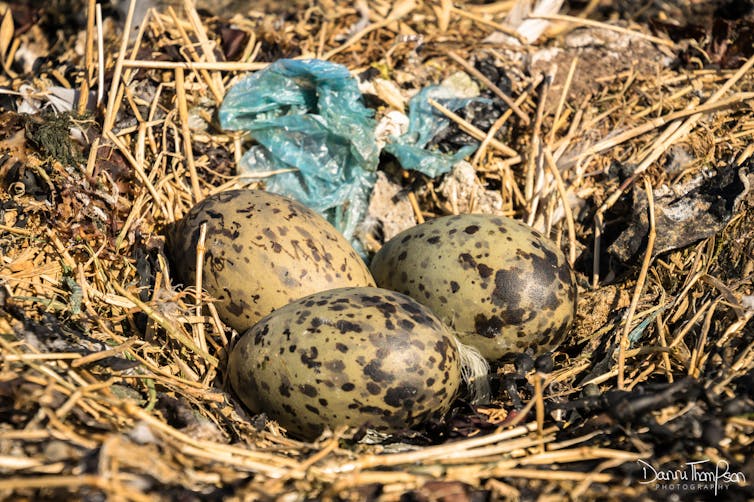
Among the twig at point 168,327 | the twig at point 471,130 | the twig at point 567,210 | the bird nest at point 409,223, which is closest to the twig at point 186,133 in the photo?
the bird nest at point 409,223

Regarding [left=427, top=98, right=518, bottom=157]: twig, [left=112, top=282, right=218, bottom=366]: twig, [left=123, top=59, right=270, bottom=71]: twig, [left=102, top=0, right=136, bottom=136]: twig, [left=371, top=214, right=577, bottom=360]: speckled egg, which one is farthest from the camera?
[left=427, top=98, right=518, bottom=157]: twig

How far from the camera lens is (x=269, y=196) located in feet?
9.89

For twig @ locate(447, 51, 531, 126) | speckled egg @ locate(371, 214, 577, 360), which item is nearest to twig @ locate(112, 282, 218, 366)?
speckled egg @ locate(371, 214, 577, 360)

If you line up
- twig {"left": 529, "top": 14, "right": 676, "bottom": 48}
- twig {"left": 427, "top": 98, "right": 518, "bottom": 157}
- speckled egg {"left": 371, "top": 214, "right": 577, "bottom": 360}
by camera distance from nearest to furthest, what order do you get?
speckled egg {"left": 371, "top": 214, "right": 577, "bottom": 360} → twig {"left": 427, "top": 98, "right": 518, "bottom": 157} → twig {"left": 529, "top": 14, "right": 676, "bottom": 48}

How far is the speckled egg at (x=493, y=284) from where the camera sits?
2.75 m

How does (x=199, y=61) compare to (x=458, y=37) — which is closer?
(x=199, y=61)

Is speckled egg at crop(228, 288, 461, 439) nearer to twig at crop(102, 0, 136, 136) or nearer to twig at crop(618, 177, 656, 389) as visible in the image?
twig at crop(618, 177, 656, 389)

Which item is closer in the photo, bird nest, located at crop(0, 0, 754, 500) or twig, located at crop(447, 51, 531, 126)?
bird nest, located at crop(0, 0, 754, 500)

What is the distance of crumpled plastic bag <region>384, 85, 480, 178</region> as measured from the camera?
3.54 m

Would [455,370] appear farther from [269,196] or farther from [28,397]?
[28,397]

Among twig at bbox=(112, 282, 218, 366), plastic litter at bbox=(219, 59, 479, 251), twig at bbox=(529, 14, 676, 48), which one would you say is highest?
twig at bbox=(529, 14, 676, 48)

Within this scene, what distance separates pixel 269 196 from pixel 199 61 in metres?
1.13

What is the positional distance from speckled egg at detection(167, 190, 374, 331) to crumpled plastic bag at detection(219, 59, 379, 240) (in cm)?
64

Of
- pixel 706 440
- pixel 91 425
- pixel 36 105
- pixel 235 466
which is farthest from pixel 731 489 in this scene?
pixel 36 105
